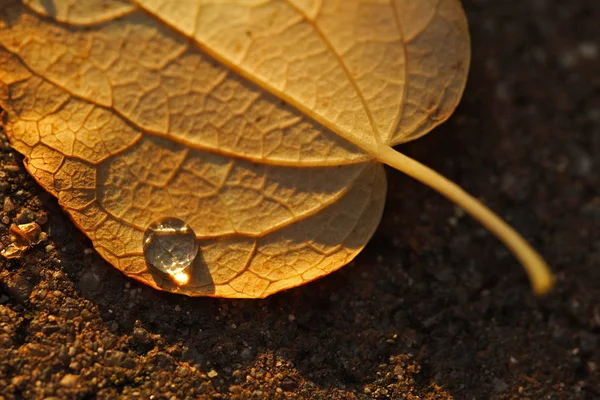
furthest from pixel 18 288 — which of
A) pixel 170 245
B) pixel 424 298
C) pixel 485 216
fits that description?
pixel 485 216

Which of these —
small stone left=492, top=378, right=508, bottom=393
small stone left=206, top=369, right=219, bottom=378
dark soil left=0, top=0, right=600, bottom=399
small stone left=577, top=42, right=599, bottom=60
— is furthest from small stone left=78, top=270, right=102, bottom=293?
small stone left=577, top=42, right=599, bottom=60

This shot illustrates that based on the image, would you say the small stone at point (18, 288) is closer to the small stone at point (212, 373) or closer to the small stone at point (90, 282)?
the small stone at point (90, 282)

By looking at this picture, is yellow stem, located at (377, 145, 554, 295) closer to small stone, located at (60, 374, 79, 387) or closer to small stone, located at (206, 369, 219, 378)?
small stone, located at (206, 369, 219, 378)

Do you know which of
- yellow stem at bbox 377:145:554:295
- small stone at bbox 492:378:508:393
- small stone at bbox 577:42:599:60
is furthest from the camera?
small stone at bbox 577:42:599:60

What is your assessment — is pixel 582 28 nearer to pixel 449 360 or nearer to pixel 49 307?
pixel 449 360

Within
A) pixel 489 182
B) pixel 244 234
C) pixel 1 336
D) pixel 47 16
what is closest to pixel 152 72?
pixel 47 16

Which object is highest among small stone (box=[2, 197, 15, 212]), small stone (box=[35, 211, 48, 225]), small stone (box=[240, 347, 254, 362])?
small stone (box=[2, 197, 15, 212])
